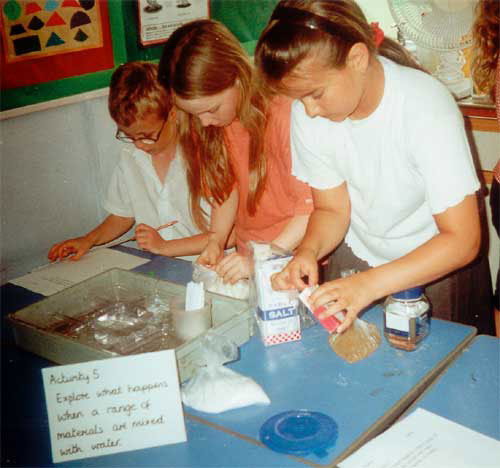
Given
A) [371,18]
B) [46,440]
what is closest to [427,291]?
[46,440]

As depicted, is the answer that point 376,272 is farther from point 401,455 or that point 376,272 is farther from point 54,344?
point 54,344

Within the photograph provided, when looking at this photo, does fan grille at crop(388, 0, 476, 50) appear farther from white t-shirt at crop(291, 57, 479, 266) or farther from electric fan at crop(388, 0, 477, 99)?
white t-shirt at crop(291, 57, 479, 266)

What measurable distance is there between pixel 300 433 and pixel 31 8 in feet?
5.04

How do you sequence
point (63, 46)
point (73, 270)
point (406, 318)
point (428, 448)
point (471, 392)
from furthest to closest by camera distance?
1. point (63, 46)
2. point (73, 270)
3. point (406, 318)
4. point (471, 392)
5. point (428, 448)

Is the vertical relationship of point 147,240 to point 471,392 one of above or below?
below

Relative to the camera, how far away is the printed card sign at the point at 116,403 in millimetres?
992

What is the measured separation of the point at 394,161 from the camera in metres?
1.27

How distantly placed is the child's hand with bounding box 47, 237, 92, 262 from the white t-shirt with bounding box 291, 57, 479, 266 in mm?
774

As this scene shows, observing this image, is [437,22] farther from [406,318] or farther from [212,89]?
[406,318]

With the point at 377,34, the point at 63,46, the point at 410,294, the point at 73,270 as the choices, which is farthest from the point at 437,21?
the point at 73,270

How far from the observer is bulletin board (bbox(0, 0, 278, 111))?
1883 millimetres

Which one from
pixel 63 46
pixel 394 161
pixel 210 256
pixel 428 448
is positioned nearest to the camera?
pixel 428 448

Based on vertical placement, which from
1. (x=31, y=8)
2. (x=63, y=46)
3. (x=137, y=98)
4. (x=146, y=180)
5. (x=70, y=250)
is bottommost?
(x=70, y=250)

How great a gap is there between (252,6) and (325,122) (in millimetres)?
1464
